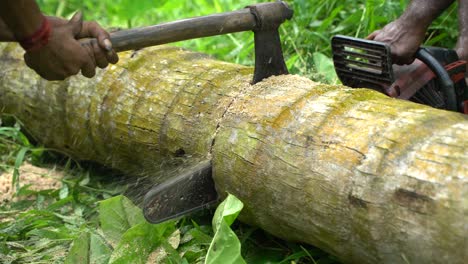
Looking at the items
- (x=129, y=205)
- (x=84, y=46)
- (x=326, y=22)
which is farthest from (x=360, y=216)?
(x=326, y=22)

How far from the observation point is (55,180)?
3.52 metres

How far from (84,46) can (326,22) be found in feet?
6.50

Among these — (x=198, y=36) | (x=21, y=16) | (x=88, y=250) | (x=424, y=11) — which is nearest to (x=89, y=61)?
(x=21, y=16)

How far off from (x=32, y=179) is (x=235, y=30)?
1.48 m

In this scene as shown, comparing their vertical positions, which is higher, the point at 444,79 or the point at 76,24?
the point at 76,24

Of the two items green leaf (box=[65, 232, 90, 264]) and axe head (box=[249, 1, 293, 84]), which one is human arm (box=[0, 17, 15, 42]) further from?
axe head (box=[249, 1, 293, 84])

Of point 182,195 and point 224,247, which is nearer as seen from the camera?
point 224,247

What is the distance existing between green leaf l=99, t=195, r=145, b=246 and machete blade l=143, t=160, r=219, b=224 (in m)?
0.20

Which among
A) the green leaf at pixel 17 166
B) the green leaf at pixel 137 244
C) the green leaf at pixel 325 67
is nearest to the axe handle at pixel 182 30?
the green leaf at pixel 137 244

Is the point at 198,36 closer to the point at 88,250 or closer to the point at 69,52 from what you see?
the point at 69,52

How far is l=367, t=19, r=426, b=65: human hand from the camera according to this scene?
278 cm

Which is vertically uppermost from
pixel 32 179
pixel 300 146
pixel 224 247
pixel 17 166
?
pixel 300 146

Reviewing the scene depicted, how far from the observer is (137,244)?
245 cm

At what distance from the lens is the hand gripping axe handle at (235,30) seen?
255 centimetres
